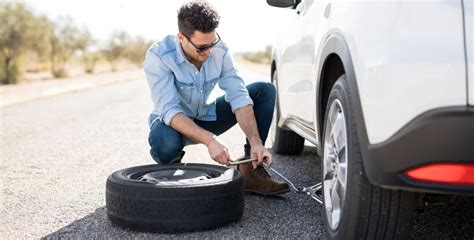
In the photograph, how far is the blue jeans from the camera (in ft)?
14.2

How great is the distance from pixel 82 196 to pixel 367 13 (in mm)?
2818

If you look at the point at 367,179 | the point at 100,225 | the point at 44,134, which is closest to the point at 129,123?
the point at 44,134

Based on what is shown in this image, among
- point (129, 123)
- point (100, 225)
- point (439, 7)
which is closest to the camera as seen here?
point (439, 7)

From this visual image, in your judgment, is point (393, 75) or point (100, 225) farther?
point (100, 225)

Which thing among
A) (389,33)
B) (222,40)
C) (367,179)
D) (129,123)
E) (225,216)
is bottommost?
(129,123)

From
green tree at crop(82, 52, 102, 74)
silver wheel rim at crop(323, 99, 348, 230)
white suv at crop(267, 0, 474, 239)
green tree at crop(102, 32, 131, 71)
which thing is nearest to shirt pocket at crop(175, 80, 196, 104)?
silver wheel rim at crop(323, 99, 348, 230)

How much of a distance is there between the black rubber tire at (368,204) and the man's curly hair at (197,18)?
1.39 meters

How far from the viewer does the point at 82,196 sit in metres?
4.73

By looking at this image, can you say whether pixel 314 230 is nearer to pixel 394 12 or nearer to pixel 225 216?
pixel 225 216

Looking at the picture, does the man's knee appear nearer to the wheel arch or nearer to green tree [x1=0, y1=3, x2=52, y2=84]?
the wheel arch

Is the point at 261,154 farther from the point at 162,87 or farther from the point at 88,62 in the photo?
Result: the point at 88,62

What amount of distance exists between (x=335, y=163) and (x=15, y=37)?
3750 centimetres

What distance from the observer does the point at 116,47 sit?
89.4 m

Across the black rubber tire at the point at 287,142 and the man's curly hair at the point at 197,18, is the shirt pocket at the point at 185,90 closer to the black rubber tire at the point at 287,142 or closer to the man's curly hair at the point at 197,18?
the man's curly hair at the point at 197,18
